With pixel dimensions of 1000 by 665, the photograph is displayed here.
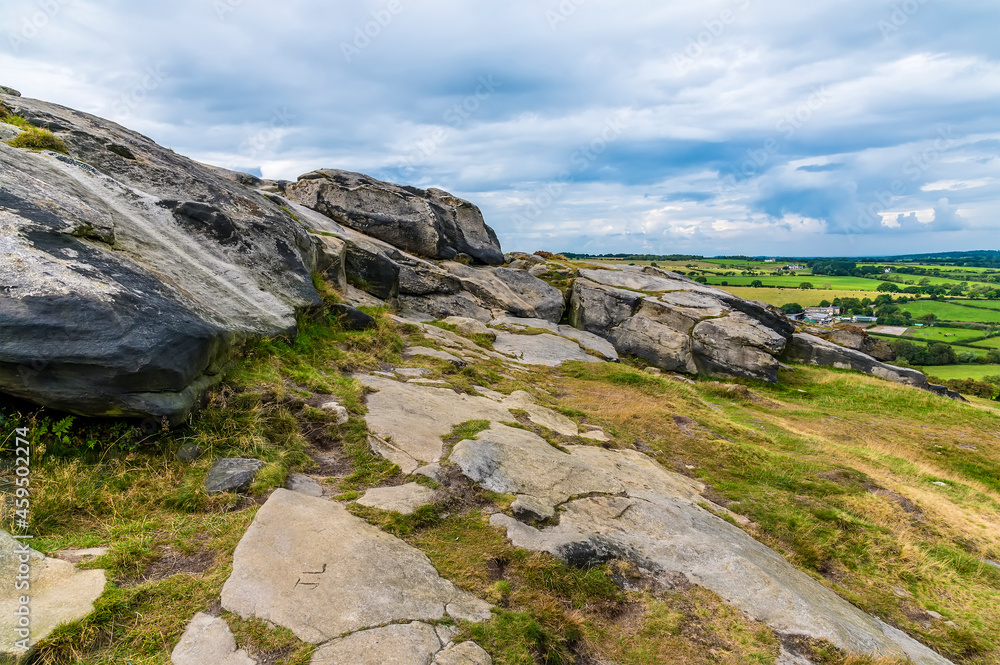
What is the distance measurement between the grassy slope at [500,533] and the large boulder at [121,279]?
0.71 metres

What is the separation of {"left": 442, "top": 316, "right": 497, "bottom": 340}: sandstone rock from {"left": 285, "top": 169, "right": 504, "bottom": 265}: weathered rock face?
8.48 metres

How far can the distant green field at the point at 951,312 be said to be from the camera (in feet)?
385

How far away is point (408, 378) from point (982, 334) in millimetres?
138527

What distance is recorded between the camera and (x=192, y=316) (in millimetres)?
8414

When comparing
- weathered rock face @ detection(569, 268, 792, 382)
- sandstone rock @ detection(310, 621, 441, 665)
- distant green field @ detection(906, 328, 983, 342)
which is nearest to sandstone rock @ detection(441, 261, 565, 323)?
weathered rock face @ detection(569, 268, 792, 382)

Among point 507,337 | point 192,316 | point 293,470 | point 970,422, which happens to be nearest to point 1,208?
point 192,316

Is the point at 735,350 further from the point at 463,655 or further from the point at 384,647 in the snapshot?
the point at 384,647

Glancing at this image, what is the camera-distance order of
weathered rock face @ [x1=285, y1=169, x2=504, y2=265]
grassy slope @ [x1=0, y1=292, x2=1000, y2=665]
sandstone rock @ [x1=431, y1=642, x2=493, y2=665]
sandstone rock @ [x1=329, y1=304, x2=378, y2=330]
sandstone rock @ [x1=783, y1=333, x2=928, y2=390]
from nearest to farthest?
sandstone rock @ [x1=431, y1=642, x2=493, y2=665], grassy slope @ [x1=0, y1=292, x2=1000, y2=665], sandstone rock @ [x1=329, y1=304, x2=378, y2=330], weathered rock face @ [x1=285, y1=169, x2=504, y2=265], sandstone rock @ [x1=783, y1=333, x2=928, y2=390]

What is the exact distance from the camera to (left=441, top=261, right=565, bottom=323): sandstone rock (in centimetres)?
3077

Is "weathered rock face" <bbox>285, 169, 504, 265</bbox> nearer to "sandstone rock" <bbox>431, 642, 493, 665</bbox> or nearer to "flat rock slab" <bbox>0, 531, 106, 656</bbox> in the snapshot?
"flat rock slab" <bbox>0, 531, 106, 656</bbox>

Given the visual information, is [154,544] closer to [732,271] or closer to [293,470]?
[293,470]

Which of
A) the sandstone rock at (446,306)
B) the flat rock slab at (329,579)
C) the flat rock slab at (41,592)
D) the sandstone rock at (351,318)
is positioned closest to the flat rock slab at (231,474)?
the flat rock slab at (329,579)

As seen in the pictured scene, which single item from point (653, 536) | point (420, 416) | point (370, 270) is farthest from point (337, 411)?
point (370, 270)

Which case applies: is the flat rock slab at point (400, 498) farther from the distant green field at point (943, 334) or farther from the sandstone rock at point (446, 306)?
the distant green field at point (943, 334)
